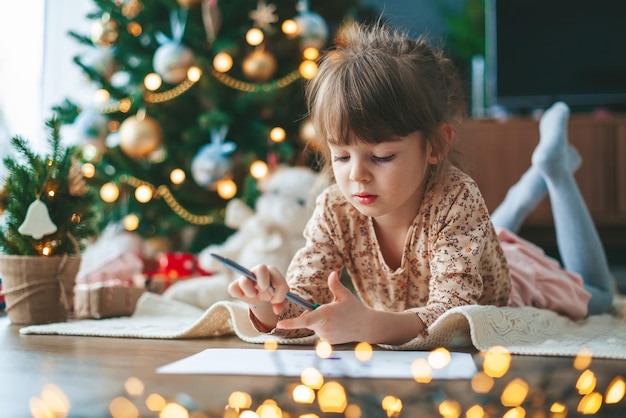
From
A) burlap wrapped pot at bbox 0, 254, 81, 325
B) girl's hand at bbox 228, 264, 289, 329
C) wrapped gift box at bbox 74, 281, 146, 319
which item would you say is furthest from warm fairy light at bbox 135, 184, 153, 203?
girl's hand at bbox 228, 264, 289, 329

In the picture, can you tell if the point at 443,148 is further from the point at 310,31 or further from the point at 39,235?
the point at 310,31

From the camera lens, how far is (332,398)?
0.67 meters

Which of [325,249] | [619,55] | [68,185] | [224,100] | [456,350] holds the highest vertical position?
[619,55]

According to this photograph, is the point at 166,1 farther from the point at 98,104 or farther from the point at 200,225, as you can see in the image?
the point at 200,225

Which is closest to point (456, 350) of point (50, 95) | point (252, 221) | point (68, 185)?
point (68, 185)

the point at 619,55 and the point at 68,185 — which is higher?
the point at 619,55

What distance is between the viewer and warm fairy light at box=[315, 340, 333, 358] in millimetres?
905

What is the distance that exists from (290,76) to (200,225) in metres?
0.59

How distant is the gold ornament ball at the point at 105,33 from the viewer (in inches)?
99.3

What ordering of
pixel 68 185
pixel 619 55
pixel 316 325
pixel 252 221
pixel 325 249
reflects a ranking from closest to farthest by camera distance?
pixel 316 325, pixel 325 249, pixel 68 185, pixel 252 221, pixel 619 55

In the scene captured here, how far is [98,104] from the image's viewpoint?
2594 millimetres

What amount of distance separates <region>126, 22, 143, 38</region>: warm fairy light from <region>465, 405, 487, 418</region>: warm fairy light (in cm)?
216

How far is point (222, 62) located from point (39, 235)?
1242 mm

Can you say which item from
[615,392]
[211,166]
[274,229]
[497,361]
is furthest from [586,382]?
[211,166]
